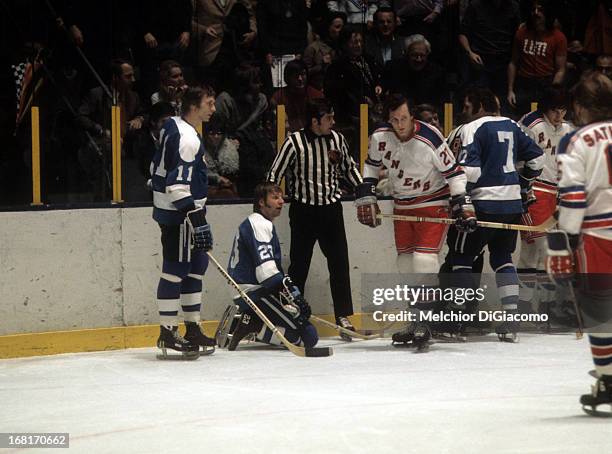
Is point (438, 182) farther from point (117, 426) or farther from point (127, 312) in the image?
point (117, 426)

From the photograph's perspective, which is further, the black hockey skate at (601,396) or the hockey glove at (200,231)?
the hockey glove at (200,231)

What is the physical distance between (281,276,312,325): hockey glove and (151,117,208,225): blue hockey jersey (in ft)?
2.20

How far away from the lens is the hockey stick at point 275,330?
691 cm

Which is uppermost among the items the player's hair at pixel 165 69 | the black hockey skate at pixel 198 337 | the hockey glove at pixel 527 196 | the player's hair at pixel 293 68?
the player's hair at pixel 293 68

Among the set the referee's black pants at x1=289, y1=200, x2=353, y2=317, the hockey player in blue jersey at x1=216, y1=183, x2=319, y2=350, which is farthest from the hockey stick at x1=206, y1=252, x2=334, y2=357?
the referee's black pants at x1=289, y1=200, x2=353, y2=317

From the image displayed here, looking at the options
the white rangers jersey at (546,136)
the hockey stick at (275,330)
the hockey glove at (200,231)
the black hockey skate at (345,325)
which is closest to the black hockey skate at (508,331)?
the black hockey skate at (345,325)

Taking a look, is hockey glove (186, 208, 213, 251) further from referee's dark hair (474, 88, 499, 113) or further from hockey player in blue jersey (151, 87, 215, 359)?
referee's dark hair (474, 88, 499, 113)

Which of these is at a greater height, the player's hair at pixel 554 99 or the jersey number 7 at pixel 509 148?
the player's hair at pixel 554 99

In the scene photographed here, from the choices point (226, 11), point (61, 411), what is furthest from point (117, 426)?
point (226, 11)

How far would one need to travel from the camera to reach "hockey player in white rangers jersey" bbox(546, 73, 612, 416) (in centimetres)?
494

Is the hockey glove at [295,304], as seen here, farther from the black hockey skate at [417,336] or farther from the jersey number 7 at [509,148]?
the jersey number 7 at [509,148]

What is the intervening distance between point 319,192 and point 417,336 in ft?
3.71

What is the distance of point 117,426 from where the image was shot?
16.7 ft

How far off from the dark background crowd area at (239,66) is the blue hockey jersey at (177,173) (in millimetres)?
634
